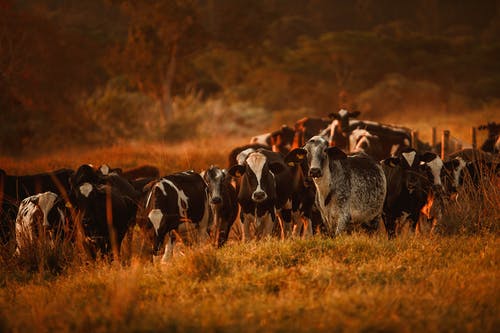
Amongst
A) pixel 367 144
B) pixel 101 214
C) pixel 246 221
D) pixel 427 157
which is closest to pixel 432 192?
pixel 427 157

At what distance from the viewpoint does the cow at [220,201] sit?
10.3m

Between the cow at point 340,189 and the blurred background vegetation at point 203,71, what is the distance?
72.4 feet

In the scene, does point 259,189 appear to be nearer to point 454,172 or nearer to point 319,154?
point 319,154

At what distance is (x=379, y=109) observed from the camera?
4041cm

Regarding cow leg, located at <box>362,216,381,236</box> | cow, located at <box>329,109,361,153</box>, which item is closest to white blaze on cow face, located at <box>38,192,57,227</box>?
cow leg, located at <box>362,216,381,236</box>

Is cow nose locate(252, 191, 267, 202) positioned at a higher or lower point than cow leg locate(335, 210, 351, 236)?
higher

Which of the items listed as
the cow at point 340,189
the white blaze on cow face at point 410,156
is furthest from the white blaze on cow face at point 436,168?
the cow at point 340,189

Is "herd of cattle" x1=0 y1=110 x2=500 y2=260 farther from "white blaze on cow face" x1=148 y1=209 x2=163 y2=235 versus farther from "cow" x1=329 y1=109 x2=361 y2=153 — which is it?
"cow" x1=329 y1=109 x2=361 y2=153

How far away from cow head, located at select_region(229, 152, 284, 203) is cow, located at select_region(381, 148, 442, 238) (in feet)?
5.85

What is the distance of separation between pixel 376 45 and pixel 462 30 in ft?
47.5

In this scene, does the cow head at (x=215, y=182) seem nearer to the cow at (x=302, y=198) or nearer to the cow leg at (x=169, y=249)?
the cow leg at (x=169, y=249)

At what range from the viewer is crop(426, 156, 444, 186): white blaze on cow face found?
34.6 feet

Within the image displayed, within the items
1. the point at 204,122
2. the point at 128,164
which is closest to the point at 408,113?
the point at 204,122

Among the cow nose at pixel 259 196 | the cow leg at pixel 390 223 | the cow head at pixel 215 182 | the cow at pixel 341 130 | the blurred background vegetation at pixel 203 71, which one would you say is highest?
the blurred background vegetation at pixel 203 71
